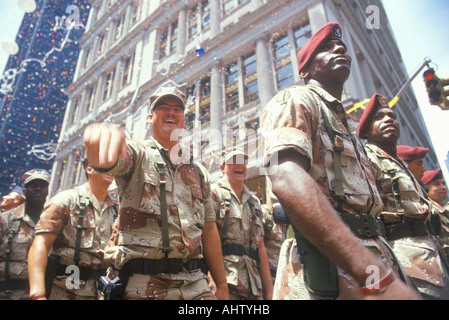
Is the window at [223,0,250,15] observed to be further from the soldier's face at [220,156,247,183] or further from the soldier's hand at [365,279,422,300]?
the soldier's hand at [365,279,422,300]

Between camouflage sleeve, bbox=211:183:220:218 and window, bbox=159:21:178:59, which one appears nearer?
camouflage sleeve, bbox=211:183:220:218

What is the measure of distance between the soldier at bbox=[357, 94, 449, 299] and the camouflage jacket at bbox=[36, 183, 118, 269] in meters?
2.91

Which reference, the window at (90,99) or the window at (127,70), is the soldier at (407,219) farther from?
the window at (90,99)

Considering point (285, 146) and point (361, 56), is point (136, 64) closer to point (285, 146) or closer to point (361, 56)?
point (361, 56)

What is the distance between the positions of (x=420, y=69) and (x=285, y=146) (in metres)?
8.58

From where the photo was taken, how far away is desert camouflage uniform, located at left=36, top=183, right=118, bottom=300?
252cm

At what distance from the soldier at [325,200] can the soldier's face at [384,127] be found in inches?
61.4

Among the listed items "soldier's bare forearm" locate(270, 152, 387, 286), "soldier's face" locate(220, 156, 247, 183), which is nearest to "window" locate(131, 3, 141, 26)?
"soldier's face" locate(220, 156, 247, 183)

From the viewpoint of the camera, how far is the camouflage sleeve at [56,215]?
7.71 feet

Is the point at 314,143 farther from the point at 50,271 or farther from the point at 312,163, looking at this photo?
the point at 50,271

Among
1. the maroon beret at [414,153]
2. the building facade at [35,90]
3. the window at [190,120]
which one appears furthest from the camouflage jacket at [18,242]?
the building facade at [35,90]

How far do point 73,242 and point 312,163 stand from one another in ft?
8.42

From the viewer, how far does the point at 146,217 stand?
1675 mm

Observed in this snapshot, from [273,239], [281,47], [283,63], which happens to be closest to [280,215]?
[273,239]
